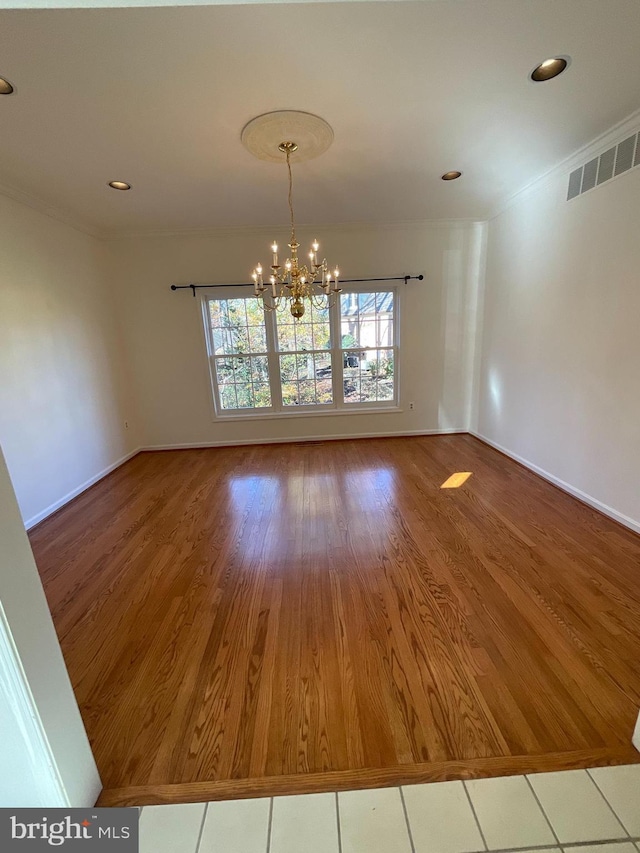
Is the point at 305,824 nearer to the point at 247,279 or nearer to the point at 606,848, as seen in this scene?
the point at 606,848

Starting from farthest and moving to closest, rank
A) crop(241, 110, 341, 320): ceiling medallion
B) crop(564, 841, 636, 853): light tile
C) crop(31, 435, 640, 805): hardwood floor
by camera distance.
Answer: crop(241, 110, 341, 320): ceiling medallion
crop(31, 435, 640, 805): hardwood floor
crop(564, 841, 636, 853): light tile

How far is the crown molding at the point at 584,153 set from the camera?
2.20m

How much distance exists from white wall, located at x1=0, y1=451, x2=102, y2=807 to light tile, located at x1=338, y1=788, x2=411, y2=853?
766 millimetres

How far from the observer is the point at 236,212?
359 cm

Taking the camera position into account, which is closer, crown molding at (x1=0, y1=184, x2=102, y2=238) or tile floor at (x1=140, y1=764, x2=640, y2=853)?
tile floor at (x1=140, y1=764, x2=640, y2=853)

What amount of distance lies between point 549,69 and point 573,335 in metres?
1.75

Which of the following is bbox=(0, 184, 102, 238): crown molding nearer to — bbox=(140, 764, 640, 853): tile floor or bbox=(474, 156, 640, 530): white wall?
bbox=(140, 764, 640, 853): tile floor

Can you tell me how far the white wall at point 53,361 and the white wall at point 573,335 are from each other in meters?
4.54

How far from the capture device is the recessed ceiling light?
1738 mm

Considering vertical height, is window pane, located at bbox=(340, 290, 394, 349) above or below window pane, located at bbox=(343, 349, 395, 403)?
above

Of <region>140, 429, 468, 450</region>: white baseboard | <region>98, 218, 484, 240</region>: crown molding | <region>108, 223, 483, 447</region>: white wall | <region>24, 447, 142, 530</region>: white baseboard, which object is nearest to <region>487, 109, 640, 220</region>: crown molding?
<region>98, 218, 484, 240</region>: crown molding

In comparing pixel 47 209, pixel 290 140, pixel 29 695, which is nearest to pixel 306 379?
pixel 290 140

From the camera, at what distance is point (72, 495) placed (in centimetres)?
330

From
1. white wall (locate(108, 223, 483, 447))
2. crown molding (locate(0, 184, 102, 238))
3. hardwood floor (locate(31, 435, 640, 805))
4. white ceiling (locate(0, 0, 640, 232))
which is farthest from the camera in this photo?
white wall (locate(108, 223, 483, 447))
